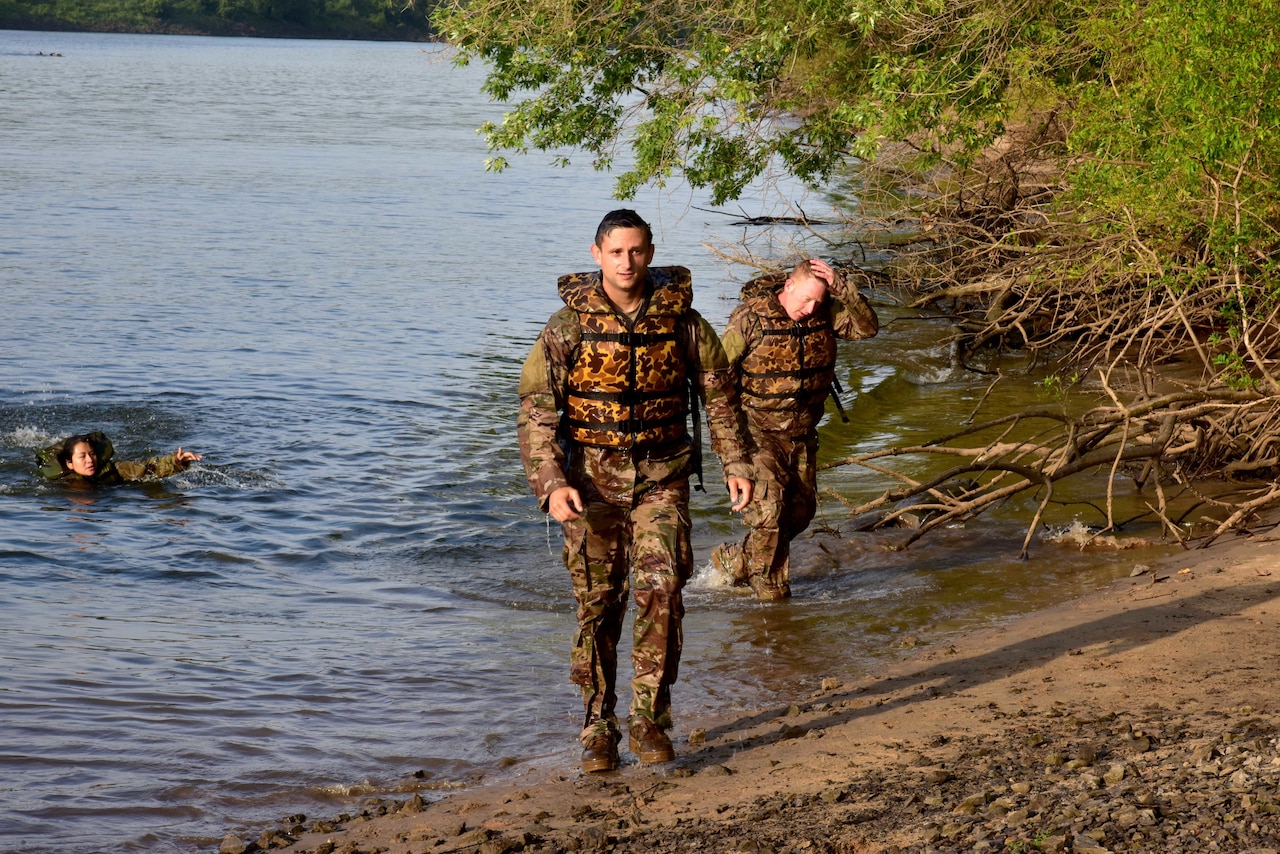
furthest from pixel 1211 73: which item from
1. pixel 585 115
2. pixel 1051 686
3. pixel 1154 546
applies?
pixel 585 115

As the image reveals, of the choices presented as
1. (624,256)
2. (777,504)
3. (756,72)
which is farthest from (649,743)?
(756,72)

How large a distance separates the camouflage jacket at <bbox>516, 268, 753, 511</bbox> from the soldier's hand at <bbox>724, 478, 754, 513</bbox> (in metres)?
0.04

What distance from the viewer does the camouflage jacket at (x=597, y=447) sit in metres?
5.61

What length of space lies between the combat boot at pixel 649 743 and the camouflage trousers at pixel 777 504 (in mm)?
2802

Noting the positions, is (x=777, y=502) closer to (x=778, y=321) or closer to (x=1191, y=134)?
(x=778, y=321)

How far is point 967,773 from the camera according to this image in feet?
17.0

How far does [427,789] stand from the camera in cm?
607

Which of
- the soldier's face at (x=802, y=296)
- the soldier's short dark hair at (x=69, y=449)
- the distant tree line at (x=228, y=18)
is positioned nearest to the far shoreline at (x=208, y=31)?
the distant tree line at (x=228, y=18)

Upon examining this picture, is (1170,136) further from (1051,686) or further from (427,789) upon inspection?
(427,789)

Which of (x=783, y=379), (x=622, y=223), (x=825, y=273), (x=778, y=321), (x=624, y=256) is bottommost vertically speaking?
(x=783, y=379)

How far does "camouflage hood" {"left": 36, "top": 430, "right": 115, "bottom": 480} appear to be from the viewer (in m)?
12.1

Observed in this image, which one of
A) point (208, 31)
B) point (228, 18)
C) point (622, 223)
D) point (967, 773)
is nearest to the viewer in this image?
point (967, 773)

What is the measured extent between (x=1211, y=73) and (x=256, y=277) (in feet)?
55.8

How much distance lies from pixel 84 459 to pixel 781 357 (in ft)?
21.5
